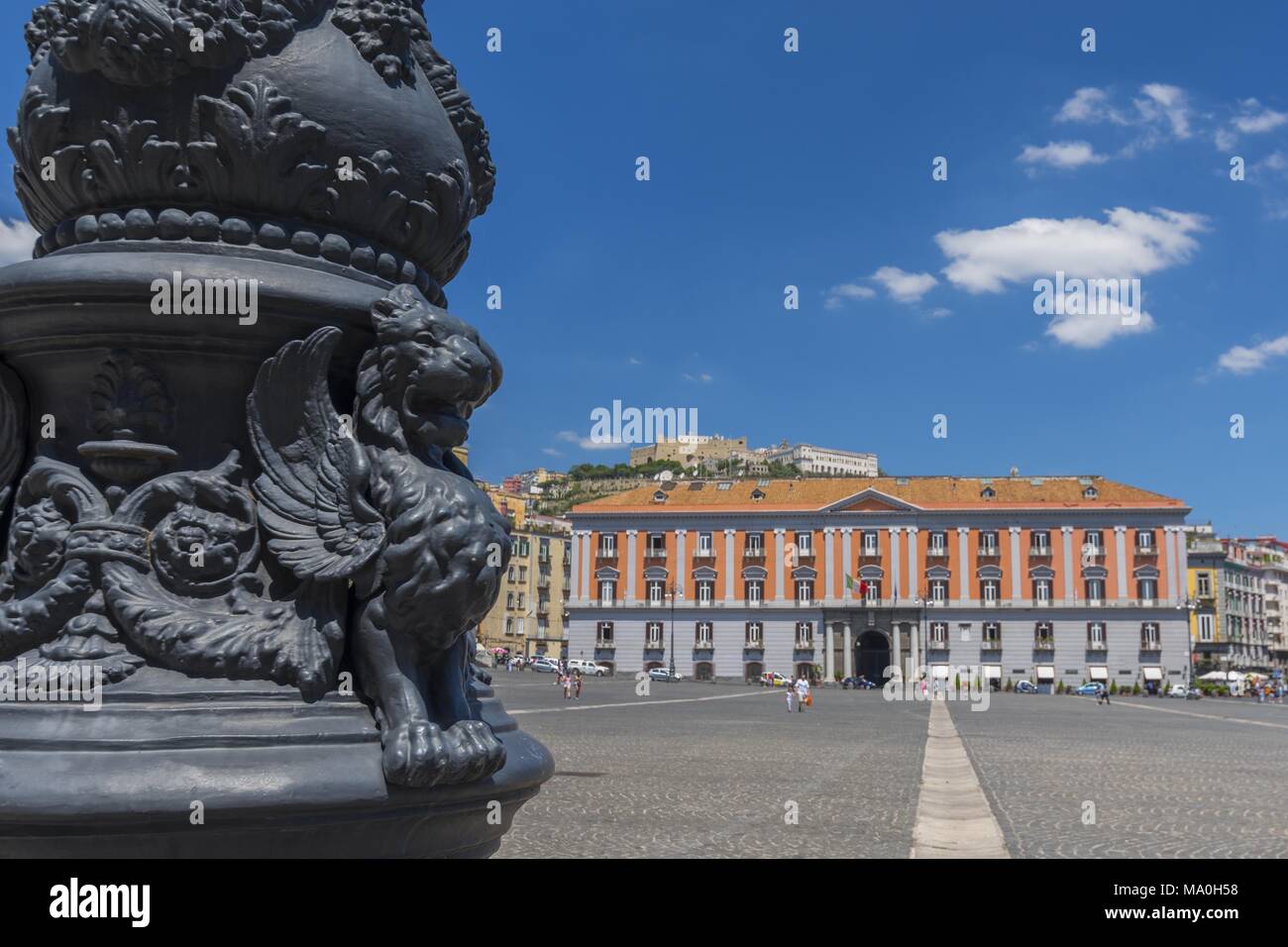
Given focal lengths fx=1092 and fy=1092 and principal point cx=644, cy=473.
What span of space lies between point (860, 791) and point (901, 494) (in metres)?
52.9

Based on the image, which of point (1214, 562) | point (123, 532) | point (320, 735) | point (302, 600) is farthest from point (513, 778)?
point (1214, 562)

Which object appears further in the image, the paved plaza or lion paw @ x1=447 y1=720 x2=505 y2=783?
the paved plaza

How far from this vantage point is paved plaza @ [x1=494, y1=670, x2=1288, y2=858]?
700 cm

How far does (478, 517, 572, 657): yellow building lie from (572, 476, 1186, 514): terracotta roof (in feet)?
28.9

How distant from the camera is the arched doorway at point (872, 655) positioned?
60.7 meters

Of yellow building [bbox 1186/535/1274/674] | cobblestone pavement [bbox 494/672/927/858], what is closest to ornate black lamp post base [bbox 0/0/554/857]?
cobblestone pavement [bbox 494/672/927/858]

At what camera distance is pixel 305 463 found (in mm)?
2234

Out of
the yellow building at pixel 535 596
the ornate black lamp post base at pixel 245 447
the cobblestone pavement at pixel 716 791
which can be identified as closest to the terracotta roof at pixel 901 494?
the yellow building at pixel 535 596

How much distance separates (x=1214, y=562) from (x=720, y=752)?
8071 cm

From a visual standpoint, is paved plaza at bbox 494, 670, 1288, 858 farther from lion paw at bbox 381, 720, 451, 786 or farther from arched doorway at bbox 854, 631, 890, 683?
arched doorway at bbox 854, 631, 890, 683

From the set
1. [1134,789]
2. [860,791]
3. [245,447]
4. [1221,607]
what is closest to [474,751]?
[245,447]

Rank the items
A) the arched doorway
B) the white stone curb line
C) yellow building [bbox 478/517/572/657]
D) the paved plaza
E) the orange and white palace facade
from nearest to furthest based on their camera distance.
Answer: the white stone curb line, the paved plaza, the orange and white palace facade, the arched doorway, yellow building [bbox 478/517/572/657]

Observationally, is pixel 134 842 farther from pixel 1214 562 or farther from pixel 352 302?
pixel 1214 562

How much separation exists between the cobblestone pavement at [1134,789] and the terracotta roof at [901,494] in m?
38.3
